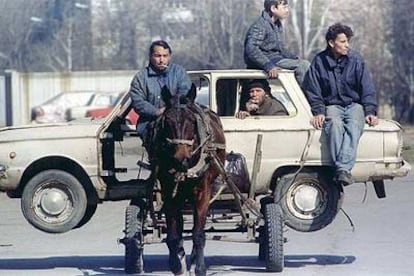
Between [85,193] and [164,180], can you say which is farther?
[85,193]

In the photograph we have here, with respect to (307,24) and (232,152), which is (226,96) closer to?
(232,152)

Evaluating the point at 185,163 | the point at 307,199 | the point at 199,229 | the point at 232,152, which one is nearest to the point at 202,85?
the point at 232,152

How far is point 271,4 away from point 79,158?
8.56 feet

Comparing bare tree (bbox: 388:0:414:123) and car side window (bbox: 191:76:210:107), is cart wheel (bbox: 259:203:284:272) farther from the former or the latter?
bare tree (bbox: 388:0:414:123)

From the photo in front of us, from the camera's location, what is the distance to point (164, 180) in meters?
11.5

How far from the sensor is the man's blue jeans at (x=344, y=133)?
12.7m

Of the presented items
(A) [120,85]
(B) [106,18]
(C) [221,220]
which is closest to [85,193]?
(C) [221,220]

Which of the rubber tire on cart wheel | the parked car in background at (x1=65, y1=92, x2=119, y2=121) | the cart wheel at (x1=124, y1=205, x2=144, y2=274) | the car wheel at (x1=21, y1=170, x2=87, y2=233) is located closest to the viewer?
the cart wheel at (x1=124, y1=205, x2=144, y2=274)

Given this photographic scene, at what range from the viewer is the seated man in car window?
43.9 ft

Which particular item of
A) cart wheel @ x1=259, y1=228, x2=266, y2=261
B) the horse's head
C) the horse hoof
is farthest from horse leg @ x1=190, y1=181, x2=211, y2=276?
cart wheel @ x1=259, y1=228, x2=266, y2=261

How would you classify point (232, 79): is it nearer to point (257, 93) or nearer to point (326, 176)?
point (257, 93)

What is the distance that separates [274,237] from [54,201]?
7.81 feet

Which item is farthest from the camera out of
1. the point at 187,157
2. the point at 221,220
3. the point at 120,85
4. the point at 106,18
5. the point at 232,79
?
the point at 106,18

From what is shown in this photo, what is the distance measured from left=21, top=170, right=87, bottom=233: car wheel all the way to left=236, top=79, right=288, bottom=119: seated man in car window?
1.87 m
